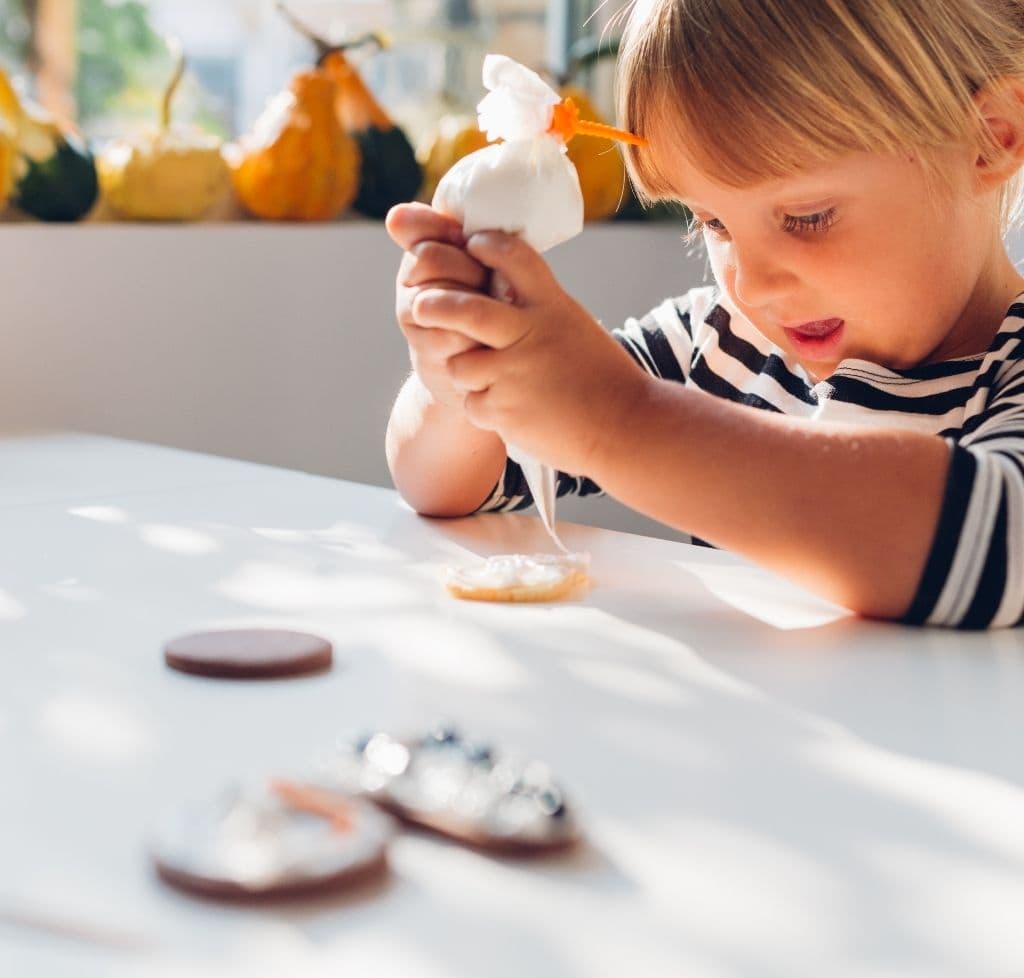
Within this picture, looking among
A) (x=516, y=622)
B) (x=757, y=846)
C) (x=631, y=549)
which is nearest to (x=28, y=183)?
(x=631, y=549)

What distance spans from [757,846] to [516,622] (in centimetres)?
28

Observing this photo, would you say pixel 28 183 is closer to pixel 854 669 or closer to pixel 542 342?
pixel 542 342

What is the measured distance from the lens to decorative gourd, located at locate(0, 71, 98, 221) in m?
1.50

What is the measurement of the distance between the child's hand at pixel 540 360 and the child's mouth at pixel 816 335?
0.97ft

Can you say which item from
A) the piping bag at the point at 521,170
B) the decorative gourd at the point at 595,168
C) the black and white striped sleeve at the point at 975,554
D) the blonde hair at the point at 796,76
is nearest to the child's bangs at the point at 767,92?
the blonde hair at the point at 796,76

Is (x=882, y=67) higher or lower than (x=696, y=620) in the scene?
higher

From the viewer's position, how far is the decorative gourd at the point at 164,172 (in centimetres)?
158

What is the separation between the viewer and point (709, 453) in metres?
0.70

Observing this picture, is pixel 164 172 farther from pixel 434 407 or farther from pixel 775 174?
pixel 775 174

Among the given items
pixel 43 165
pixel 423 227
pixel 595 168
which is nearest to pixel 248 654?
pixel 423 227

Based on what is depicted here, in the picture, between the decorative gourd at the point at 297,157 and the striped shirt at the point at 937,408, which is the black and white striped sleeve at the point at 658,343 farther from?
the decorative gourd at the point at 297,157

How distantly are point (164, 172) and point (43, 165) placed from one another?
0.14 meters

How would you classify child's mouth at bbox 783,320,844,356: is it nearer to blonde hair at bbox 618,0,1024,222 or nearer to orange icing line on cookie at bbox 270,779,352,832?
blonde hair at bbox 618,0,1024,222

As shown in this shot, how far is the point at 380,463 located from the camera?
1823mm
